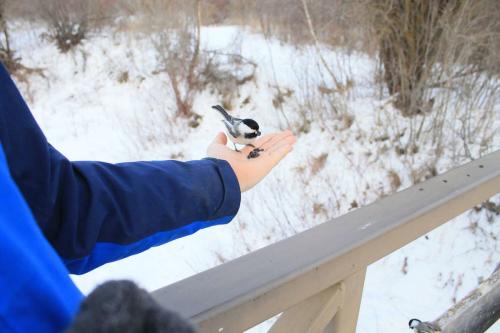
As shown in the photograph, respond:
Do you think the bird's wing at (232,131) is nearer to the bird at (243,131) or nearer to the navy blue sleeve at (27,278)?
the bird at (243,131)

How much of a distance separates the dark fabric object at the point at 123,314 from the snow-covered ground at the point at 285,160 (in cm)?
8

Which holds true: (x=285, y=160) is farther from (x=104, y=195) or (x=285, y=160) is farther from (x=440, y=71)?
(x=104, y=195)

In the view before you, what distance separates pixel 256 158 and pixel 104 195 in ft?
1.07

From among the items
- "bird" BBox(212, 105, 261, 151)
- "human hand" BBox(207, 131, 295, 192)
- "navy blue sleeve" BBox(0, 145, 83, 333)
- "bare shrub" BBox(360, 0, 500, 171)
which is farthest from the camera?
"bare shrub" BBox(360, 0, 500, 171)

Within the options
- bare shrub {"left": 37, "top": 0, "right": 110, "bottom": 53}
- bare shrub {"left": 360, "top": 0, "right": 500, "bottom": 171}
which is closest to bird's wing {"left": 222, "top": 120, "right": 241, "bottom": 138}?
bare shrub {"left": 360, "top": 0, "right": 500, "bottom": 171}

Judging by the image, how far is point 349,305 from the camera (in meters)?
0.70

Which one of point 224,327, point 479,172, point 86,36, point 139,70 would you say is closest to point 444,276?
point 479,172

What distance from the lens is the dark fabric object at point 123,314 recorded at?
265mm

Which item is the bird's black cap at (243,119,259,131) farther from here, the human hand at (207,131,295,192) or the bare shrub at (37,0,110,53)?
the bare shrub at (37,0,110,53)

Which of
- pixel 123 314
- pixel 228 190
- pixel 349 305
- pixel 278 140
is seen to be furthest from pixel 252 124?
pixel 123 314

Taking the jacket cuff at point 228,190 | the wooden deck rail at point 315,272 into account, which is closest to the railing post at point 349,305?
the wooden deck rail at point 315,272

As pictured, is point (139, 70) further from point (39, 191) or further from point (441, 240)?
point (39, 191)

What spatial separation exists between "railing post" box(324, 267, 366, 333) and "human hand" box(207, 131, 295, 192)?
26cm

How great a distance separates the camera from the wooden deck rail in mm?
548
